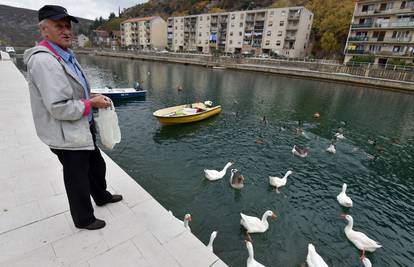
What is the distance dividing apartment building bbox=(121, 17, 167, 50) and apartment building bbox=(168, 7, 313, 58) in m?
7.18

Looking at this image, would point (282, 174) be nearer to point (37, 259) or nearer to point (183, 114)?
point (183, 114)

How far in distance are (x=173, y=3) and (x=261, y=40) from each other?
283ft

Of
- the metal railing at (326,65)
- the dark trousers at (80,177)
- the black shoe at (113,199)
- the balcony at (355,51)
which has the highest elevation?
the balcony at (355,51)

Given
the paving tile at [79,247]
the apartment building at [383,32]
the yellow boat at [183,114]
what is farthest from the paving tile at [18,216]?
the apartment building at [383,32]

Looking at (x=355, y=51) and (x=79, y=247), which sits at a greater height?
(x=355, y=51)

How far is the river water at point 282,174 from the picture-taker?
20.1 feet

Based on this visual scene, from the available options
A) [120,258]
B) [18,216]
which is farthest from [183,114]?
[120,258]

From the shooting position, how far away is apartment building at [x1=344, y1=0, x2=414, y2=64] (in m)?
40.6

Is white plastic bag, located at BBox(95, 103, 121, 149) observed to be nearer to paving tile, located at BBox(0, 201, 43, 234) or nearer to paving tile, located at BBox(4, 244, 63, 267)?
paving tile, located at BBox(4, 244, 63, 267)

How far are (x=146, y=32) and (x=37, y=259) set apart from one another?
109m

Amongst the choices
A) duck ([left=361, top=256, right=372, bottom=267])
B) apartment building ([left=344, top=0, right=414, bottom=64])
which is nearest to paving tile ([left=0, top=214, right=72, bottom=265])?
duck ([left=361, top=256, right=372, bottom=267])

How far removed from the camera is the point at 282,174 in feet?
31.7

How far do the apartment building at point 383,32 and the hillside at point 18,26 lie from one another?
134411 millimetres

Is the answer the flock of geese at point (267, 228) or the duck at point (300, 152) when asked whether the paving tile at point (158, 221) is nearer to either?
the flock of geese at point (267, 228)
